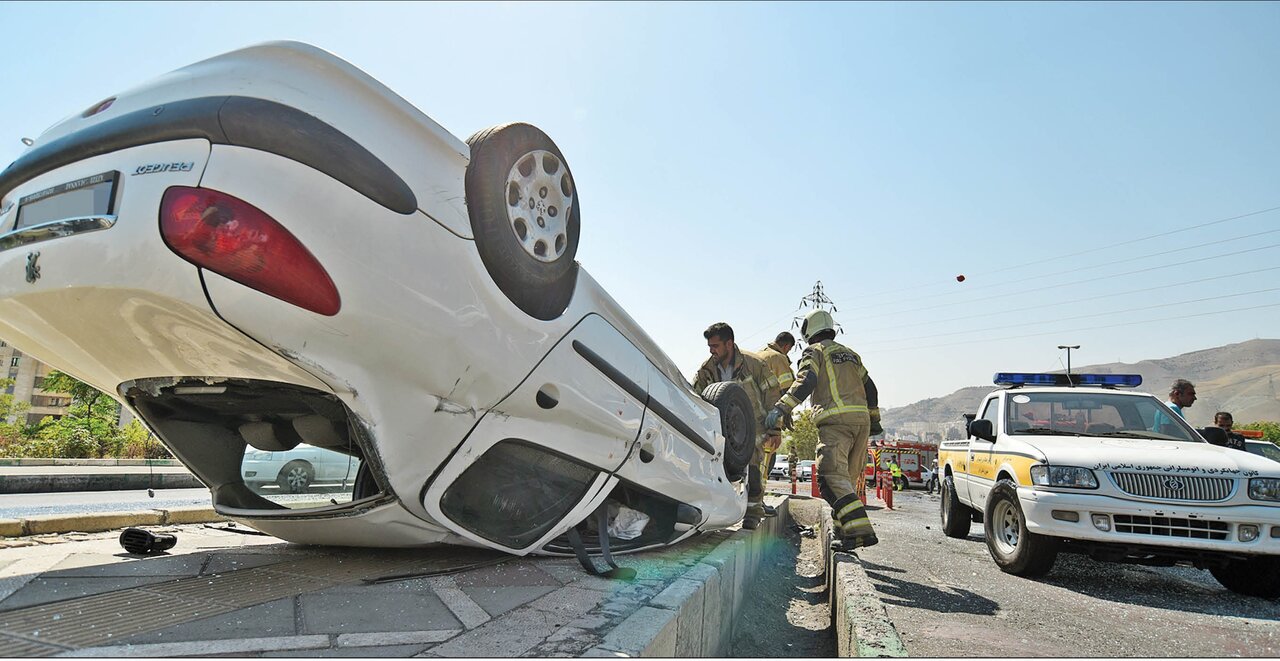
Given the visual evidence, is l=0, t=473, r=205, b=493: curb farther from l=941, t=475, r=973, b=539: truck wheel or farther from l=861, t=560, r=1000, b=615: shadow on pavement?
l=941, t=475, r=973, b=539: truck wheel

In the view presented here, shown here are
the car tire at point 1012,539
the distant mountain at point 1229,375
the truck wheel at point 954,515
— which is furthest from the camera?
the distant mountain at point 1229,375

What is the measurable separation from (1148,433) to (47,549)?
6.83m

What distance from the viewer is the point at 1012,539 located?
4.79 meters

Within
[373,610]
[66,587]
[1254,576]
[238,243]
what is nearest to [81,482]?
[66,587]

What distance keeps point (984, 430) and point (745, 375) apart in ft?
6.65

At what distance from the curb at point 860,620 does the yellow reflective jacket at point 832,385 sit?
1.31 m

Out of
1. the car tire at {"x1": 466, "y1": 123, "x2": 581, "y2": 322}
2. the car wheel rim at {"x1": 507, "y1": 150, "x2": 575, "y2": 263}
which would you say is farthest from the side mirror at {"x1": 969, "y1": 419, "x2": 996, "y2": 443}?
the car wheel rim at {"x1": 507, "y1": 150, "x2": 575, "y2": 263}

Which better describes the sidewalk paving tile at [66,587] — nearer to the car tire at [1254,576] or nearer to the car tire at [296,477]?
the car tire at [296,477]

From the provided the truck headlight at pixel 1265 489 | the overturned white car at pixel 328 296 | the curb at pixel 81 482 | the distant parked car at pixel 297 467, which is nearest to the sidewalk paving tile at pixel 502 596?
the overturned white car at pixel 328 296

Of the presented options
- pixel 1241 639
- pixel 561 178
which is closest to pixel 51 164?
pixel 561 178

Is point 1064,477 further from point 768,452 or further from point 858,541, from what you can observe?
point 768,452

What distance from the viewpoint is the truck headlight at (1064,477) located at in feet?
13.9

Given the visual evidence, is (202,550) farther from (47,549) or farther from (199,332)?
(199,332)

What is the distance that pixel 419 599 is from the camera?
2500 mm
